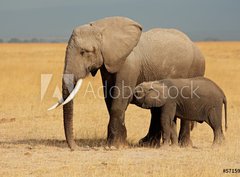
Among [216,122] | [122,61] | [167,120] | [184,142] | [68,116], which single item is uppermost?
[122,61]

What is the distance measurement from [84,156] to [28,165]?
3.70 ft

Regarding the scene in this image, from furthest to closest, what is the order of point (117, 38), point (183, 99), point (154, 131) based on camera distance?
point (154, 131) < point (183, 99) < point (117, 38)

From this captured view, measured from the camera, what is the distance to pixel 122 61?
1120 centimetres

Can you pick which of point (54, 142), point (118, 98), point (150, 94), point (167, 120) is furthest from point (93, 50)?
point (54, 142)

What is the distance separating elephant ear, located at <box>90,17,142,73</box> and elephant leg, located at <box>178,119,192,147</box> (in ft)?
7.01

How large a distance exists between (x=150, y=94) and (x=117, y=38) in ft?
3.89

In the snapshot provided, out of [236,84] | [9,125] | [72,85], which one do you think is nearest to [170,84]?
[72,85]

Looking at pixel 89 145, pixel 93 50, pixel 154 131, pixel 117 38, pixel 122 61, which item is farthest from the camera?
pixel 154 131

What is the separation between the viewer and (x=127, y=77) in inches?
449

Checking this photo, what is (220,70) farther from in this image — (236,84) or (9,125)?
(9,125)

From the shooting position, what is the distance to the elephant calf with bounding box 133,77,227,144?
37.3 feet

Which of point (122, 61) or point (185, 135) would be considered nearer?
point (122, 61)

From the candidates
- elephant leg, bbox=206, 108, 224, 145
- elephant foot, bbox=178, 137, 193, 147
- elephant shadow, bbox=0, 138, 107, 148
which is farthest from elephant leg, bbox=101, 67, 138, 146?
elephant leg, bbox=206, 108, 224, 145

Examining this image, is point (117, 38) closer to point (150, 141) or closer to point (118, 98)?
point (118, 98)
